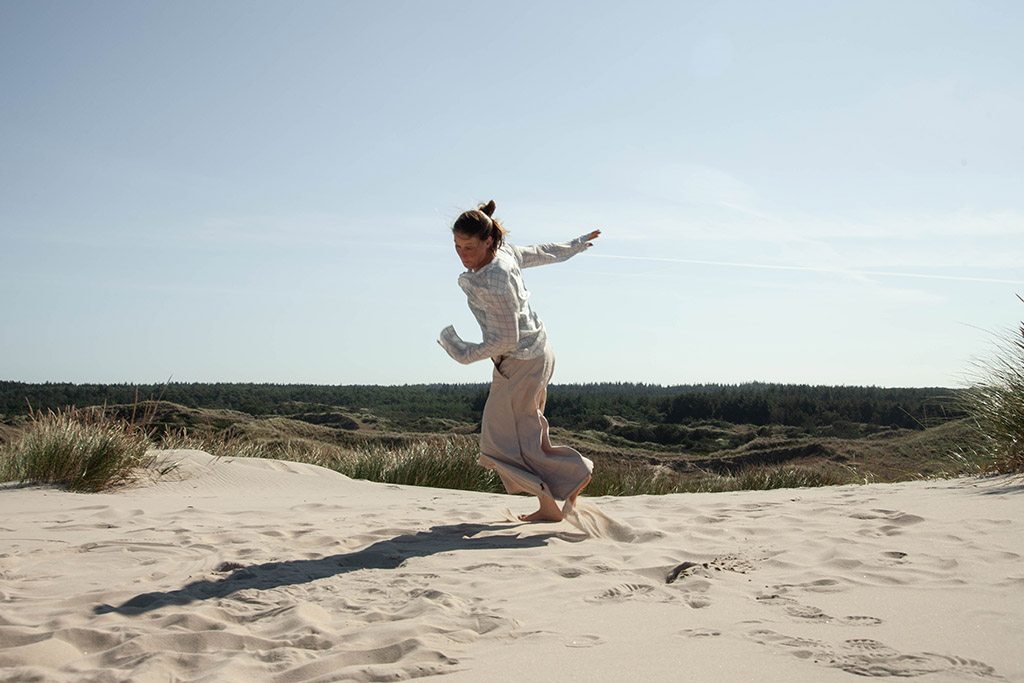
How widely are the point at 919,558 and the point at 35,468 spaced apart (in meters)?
7.13

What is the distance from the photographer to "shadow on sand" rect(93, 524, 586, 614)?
3.40 metres

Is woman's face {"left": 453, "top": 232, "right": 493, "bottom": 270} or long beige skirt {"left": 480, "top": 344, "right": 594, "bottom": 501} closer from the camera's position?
woman's face {"left": 453, "top": 232, "right": 493, "bottom": 270}

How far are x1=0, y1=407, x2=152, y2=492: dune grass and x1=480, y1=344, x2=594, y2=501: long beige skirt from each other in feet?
13.7

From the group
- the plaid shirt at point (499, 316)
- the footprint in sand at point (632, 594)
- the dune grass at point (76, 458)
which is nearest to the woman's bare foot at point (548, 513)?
the plaid shirt at point (499, 316)

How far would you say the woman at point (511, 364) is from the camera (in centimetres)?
457

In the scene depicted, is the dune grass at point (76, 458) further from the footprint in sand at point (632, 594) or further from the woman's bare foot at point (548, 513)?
the footprint in sand at point (632, 594)

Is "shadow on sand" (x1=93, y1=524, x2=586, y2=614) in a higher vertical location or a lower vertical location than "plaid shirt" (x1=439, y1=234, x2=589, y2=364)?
lower

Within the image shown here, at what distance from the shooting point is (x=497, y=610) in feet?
10.5

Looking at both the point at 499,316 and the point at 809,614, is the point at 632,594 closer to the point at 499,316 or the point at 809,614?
the point at 809,614

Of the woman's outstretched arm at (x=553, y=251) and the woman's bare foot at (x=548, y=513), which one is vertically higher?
the woman's outstretched arm at (x=553, y=251)

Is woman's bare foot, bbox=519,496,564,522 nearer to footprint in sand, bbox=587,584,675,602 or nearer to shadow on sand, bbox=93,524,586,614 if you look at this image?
shadow on sand, bbox=93,524,586,614

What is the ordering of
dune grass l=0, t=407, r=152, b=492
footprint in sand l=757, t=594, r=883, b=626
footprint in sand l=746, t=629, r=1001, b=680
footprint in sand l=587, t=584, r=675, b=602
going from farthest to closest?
1. dune grass l=0, t=407, r=152, b=492
2. footprint in sand l=587, t=584, r=675, b=602
3. footprint in sand l=757, t=594, r=883, b=626
4. footprint in sand l=746, t=629, r=1001, b=680

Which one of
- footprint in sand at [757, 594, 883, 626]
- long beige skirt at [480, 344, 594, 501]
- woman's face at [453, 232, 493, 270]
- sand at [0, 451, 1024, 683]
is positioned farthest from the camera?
long beige skirt at [480, 344, 594, 501]

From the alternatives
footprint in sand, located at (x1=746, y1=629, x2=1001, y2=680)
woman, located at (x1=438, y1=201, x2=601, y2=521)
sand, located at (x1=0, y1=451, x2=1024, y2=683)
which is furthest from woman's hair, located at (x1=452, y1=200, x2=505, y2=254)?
footprint in sand, located at (x1=746, y1=629, x2=1001, y2=680)
